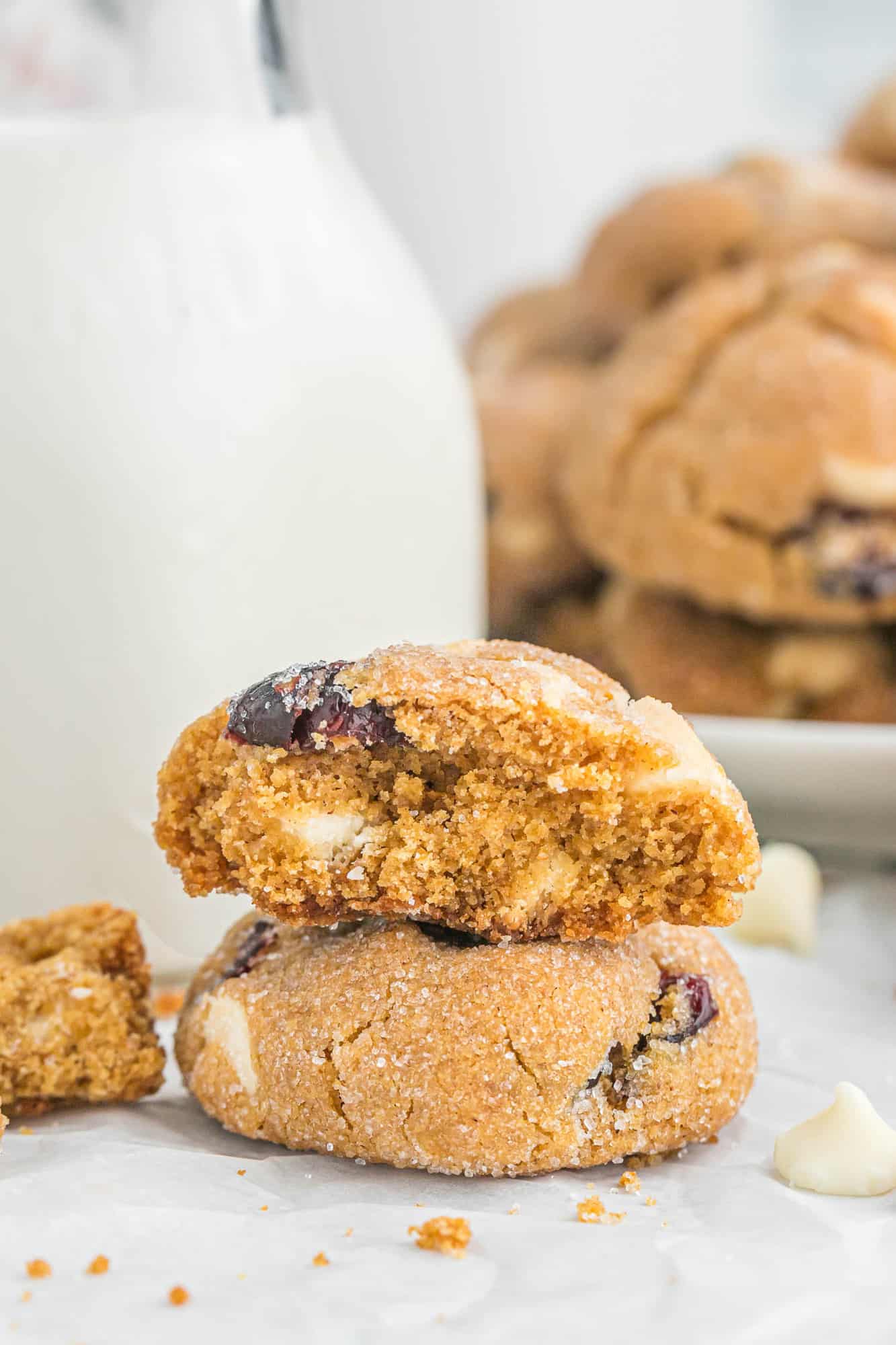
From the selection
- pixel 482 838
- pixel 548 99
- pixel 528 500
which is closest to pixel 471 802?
pixel 482 838

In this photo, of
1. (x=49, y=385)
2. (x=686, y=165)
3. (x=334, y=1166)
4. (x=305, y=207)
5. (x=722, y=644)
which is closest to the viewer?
(x=334, y=1166)

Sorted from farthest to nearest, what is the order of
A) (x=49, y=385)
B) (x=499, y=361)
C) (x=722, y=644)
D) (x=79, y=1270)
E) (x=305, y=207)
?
(x=499, y=361) → (x=722, y=644) → (x=305, y=207) → (x=49, y=385) → (x=79, y=1270)

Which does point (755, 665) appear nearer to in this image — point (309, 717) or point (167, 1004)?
point (167, 1004)

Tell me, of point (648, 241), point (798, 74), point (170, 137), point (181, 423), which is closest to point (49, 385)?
point (181, 423)

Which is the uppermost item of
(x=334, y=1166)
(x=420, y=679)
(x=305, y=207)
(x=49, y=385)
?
(x=305, y=207)

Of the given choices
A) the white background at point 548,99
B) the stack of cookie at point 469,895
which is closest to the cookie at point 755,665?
the stack of cookie at point 469,895

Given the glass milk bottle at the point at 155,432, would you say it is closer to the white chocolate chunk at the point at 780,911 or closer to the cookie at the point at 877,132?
the white chocolate chunk at the point at 780,911

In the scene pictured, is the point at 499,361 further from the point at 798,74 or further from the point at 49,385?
the point at 798,74
